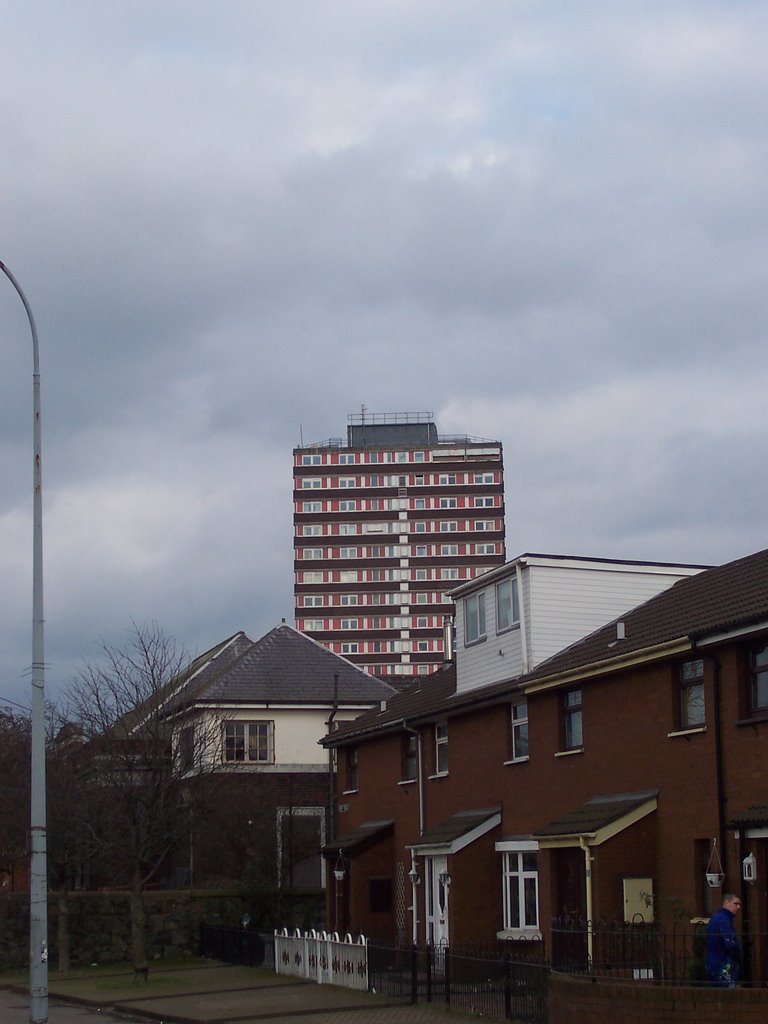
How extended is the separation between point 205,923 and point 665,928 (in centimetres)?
1682

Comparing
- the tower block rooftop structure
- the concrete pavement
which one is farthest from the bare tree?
the tower block rooftop structure

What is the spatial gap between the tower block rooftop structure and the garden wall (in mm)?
92771

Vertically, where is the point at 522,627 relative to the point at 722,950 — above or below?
above

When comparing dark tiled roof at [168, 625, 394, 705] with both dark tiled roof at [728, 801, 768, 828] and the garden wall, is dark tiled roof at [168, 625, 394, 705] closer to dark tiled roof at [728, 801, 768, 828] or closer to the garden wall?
the garden wall

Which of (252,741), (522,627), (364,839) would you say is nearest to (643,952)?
(522,627)

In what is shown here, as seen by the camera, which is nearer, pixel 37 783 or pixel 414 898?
pixel 37 783

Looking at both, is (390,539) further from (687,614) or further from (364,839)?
(687,614)

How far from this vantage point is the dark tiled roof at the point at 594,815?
23375 mm

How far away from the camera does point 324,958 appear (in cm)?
2745

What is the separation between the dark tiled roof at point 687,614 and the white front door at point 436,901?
206 inches

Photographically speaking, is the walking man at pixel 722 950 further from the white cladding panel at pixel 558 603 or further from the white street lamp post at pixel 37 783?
the white cladding panel at pixel 558 603

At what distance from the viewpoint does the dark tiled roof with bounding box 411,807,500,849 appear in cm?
2856

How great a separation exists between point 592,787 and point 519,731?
11.3ft

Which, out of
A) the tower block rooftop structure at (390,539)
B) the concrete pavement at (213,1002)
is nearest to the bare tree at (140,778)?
the concrete pavement at (213,1002)
